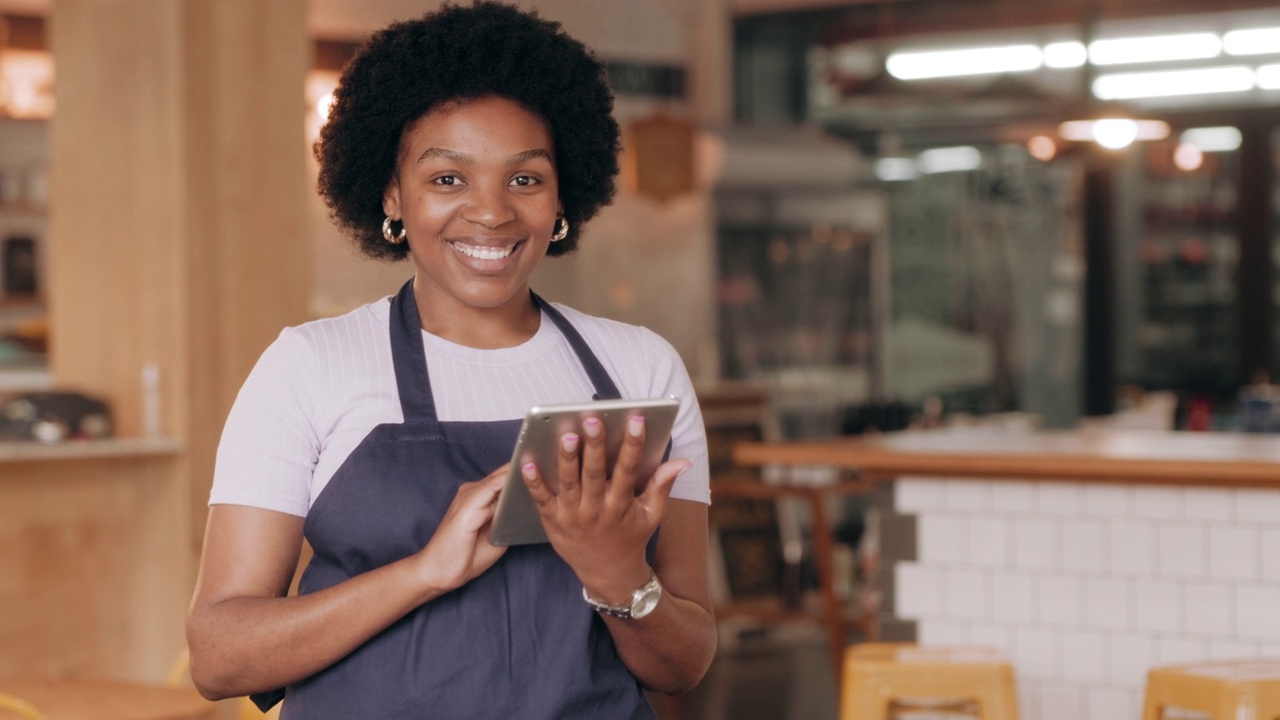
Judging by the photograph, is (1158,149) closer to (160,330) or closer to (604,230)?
(604,230)

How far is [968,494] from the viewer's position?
3.86 metres

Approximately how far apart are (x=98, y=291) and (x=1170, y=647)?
3305mm

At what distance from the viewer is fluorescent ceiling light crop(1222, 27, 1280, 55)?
293 inches

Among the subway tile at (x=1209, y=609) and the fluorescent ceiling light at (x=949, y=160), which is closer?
the subway tile at (x=1209, y=609)

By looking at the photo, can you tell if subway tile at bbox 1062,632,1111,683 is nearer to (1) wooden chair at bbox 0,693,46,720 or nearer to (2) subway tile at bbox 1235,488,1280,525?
(2) subway tile at bbox 1235,488,1280,525

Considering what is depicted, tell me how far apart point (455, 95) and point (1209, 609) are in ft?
9.17

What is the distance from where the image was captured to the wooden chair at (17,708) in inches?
103

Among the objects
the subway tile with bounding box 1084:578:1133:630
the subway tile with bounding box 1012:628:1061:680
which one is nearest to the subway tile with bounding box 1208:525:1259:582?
the subway tile with bounding box 1084:578:1133:630

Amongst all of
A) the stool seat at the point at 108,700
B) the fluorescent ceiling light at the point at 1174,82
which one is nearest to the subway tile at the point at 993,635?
the stool seat at the point at 108,700

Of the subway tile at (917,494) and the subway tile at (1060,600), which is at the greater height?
the subway tile at (917,494)

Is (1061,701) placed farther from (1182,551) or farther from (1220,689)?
(1220,689)

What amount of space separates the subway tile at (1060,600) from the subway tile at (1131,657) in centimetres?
11

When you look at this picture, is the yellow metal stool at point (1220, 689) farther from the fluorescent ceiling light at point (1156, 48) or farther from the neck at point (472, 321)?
the fluorescent ceiling light at point (1156, 48)

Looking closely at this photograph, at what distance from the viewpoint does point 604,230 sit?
287 inches
